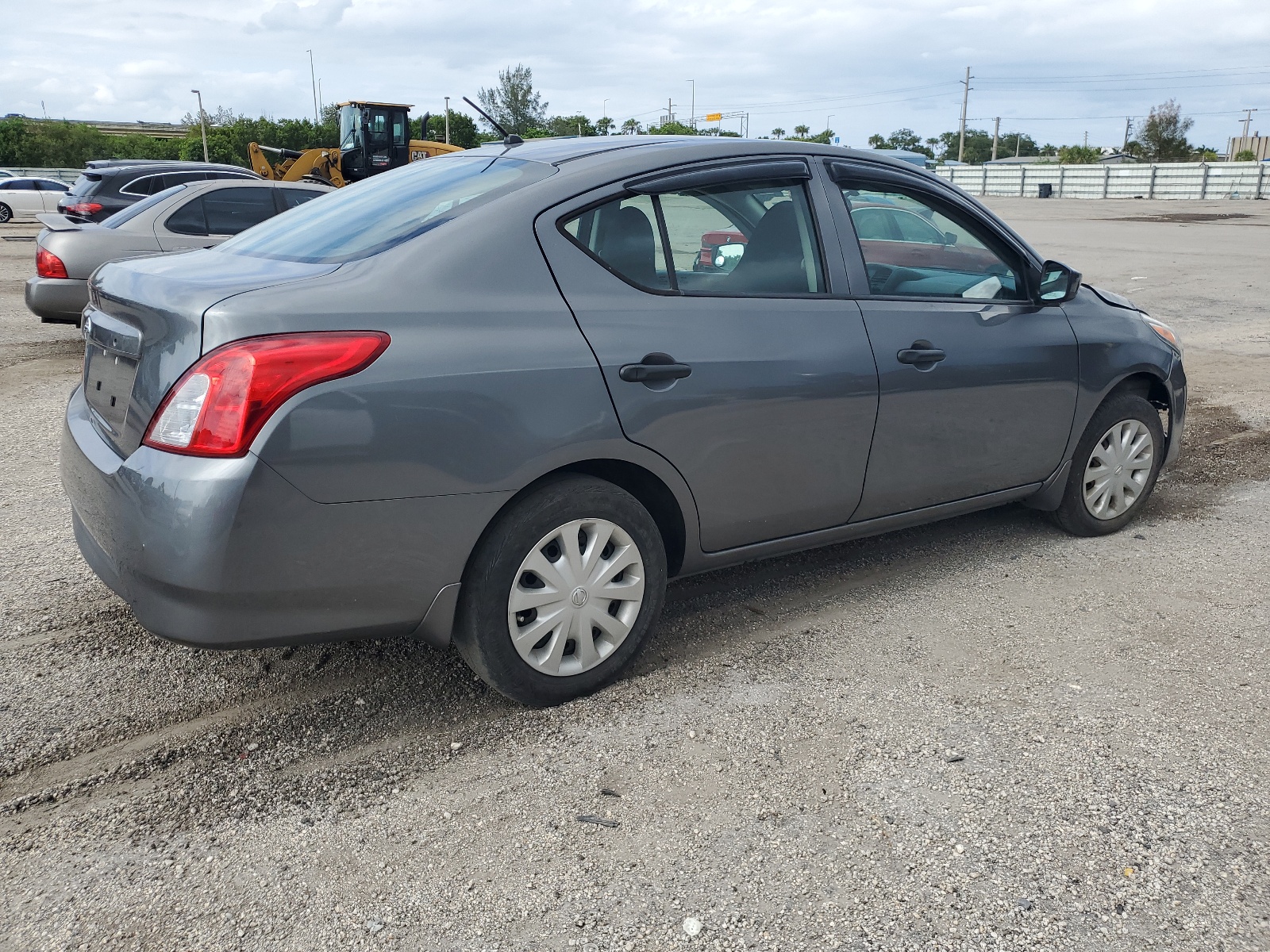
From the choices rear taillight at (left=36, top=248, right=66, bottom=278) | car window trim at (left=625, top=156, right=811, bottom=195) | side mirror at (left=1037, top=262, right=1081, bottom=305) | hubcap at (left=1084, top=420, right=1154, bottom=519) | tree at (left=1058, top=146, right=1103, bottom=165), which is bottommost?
hubcap at (left=1084, top=420, right=1154, bottom=519)

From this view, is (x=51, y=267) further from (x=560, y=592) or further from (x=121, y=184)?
(x=560, y=592)

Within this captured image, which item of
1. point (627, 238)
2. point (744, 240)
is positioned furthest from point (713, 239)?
point (627, 238)

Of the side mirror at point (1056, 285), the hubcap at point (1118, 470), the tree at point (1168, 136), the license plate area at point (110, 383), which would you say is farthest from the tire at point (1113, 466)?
the tree at point (1168, 136)

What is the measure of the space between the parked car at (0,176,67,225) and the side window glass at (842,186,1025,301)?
3431 centimetres

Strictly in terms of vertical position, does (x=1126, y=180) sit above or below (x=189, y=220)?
above

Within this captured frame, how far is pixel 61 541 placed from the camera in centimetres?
456

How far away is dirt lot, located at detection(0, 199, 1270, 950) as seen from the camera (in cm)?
230

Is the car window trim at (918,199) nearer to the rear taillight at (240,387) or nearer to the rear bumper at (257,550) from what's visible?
the rear bumper at (257,550)

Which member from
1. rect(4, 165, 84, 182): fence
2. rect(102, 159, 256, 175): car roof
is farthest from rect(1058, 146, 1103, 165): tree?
rect(102, 159, 256, 175): car roof

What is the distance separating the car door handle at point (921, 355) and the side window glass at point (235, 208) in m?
8.04

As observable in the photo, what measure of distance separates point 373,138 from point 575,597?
78.1 feet

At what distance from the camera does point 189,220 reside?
989cm

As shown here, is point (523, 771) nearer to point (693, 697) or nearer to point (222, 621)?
point (693, 697)

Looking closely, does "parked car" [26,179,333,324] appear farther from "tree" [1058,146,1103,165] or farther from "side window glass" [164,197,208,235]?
"tree" [1058,146,1103,165]
